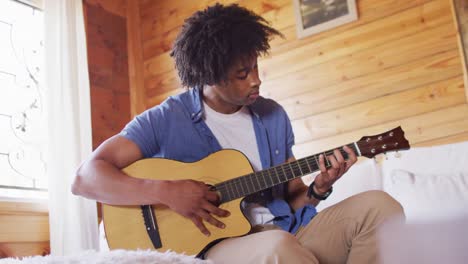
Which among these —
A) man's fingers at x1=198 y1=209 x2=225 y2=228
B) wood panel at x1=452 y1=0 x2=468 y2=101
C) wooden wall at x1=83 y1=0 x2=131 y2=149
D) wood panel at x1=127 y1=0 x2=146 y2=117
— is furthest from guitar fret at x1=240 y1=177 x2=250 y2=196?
wood panel at x1=127 y1=0 x2=146 y2=117

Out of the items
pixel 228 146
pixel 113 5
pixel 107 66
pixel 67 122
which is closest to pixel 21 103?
pixel 67 122

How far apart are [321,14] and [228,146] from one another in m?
1.18

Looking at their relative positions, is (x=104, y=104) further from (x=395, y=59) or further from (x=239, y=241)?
(x=239, y=241)

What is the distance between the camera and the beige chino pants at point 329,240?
1203mm

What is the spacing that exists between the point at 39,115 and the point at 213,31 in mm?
1353

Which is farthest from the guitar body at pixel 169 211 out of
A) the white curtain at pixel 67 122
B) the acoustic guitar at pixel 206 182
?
the white curtain at pixel 67 122

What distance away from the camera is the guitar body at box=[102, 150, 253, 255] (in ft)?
4.99

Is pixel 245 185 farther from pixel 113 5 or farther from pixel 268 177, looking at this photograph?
pixel 113 5

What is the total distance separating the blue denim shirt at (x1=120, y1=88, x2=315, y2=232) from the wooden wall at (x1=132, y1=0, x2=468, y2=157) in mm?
799

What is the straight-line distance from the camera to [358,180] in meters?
2.07

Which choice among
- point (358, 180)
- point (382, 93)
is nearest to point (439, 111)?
point (382, 93)

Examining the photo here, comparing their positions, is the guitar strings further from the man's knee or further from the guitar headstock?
the man's knee

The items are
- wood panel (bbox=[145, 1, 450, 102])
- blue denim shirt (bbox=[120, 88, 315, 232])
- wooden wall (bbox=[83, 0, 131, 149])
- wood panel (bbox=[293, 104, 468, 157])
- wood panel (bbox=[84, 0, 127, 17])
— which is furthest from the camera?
wood panel (bbox=[84, 0, 127, 17])

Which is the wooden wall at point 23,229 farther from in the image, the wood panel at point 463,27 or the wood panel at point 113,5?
the wood panel at point 463,27
